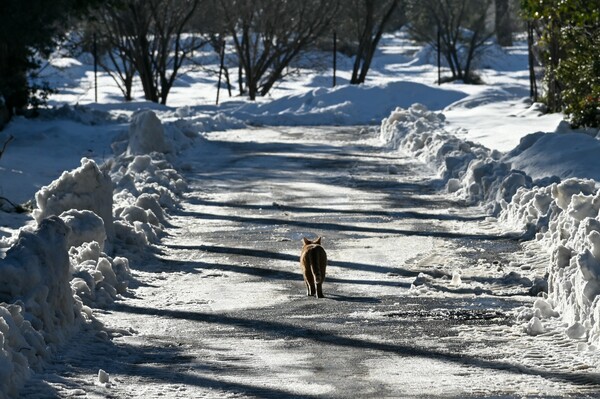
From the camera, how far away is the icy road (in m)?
7.34

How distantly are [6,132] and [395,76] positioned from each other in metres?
49.3

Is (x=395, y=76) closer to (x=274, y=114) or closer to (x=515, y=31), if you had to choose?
(x=515, y=31)

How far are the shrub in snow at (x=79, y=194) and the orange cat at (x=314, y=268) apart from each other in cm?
318

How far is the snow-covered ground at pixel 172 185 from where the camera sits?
27.9 feet

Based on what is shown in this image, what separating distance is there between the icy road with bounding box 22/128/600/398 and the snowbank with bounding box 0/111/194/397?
202 millimetres

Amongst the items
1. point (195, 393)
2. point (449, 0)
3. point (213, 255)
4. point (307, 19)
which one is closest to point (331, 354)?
point (195, 393)

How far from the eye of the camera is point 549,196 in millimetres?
13750

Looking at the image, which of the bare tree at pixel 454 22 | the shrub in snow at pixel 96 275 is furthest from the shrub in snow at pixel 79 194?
the bare tree at pixel 454 22

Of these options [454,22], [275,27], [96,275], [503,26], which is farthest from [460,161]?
[503,26]

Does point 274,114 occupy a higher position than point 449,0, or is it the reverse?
point 449,0

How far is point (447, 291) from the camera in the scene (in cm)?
1065

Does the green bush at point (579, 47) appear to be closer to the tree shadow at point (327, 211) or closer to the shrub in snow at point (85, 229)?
the tree shadow at point (327, 211)

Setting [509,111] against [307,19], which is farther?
[307,19]

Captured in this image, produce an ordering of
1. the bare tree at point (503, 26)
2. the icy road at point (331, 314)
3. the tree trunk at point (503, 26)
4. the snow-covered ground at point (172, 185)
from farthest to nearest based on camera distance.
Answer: the tree trunk at point (503, 26) < the bare tree at point (503, 26) < the snow-covered ground at point (172, 185) < the icy road at point (331, 314)
